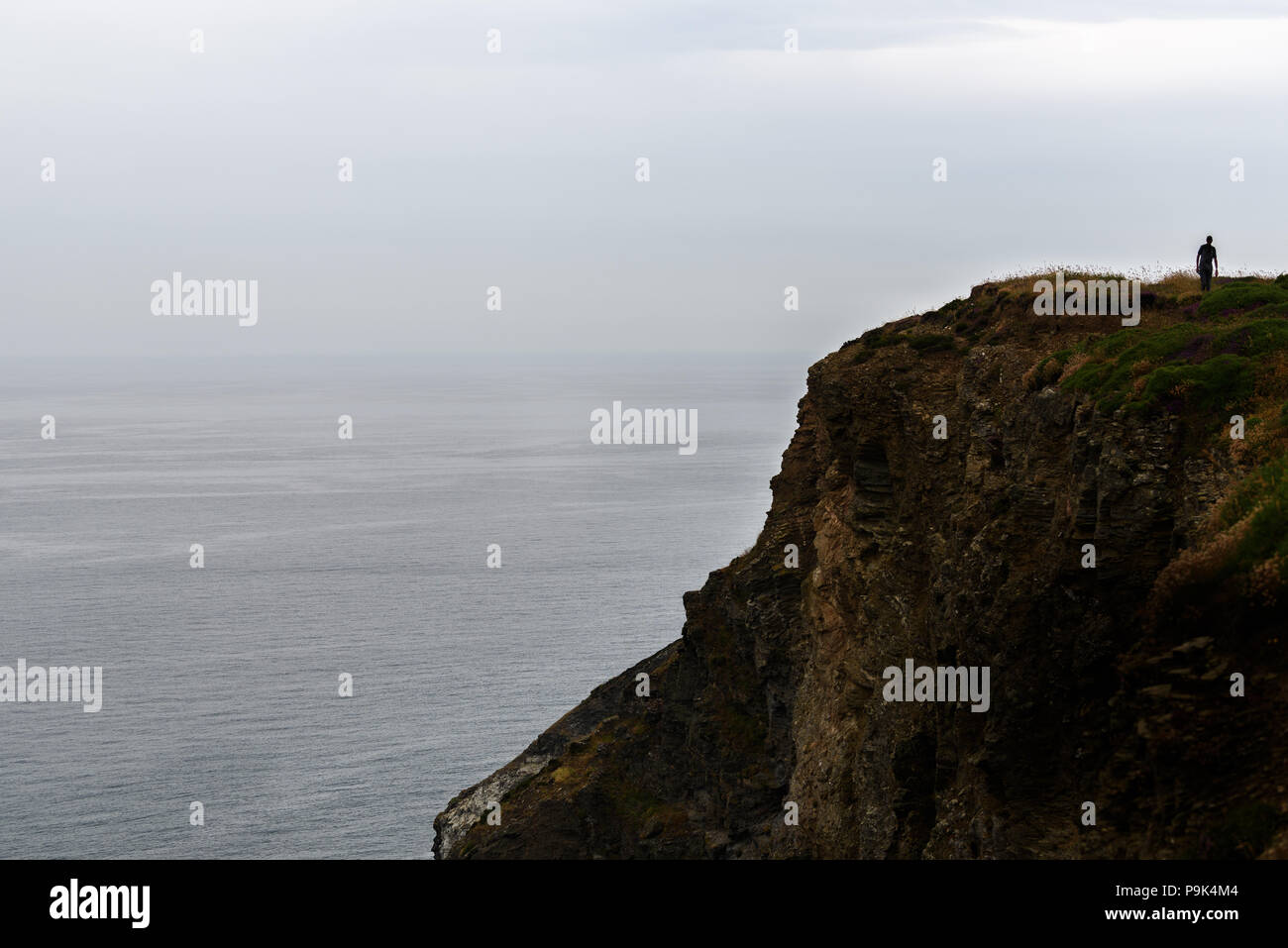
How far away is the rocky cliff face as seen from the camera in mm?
25891

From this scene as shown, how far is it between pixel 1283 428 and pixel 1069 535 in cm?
579

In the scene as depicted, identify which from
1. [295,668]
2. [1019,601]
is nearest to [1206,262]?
[1019,601]

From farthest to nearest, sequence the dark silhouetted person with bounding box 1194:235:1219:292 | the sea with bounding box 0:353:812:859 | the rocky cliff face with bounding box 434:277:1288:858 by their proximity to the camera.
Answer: the sea with bounding box 0:353:812:859 → the dark silhouetted person with bounding box 1194:235:1219:292 → the rocky cliff face with bounding box 434:277:1288:858

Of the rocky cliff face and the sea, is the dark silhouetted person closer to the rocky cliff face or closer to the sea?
the rocky cliff face

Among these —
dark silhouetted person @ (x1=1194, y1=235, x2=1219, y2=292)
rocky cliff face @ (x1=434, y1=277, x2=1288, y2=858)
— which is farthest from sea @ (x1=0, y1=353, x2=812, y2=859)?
dark silhouetted person @ (x1=1194, y1=235, x2=1219, y2=292)

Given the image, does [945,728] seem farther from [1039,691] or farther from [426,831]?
[426,831]

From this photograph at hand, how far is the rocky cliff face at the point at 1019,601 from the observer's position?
25891 millimetres

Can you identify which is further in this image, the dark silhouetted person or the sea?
the sea

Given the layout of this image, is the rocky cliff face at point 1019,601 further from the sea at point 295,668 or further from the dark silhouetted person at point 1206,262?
the sea at point 295,668

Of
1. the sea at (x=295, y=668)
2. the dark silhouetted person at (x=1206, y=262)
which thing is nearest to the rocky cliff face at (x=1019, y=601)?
the dark silhouetted person at (x=1206, y=262)

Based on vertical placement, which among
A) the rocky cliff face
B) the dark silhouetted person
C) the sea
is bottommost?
the sea

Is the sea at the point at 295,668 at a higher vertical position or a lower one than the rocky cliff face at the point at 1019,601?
lower

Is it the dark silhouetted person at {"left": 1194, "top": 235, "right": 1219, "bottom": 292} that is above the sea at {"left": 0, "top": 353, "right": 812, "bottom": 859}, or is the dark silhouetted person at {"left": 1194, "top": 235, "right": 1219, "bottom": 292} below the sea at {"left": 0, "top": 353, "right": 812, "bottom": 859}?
above
